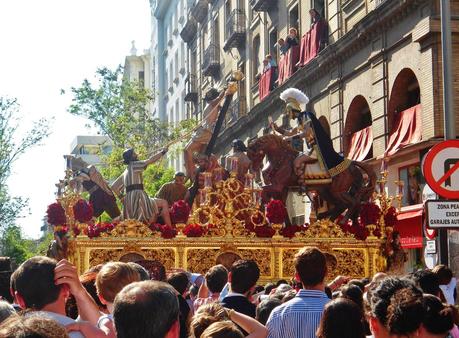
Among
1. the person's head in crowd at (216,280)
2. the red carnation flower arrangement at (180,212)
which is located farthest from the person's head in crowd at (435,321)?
the red carnation flower arrangement at (180,212)

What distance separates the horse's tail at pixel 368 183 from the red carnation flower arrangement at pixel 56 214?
570cm

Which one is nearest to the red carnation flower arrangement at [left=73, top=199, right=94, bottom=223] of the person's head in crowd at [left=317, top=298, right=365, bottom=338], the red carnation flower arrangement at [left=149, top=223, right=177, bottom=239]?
the red carnation flower arrangement at [left=149, top=223, right=177, bottom=239]

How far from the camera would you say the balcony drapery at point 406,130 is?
2278 centimetres

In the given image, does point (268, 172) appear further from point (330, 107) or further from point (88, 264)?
point (330, 107)

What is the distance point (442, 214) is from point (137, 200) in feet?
Answer: 28.8

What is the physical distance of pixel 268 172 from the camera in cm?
1955

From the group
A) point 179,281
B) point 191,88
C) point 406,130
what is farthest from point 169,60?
point 179,281

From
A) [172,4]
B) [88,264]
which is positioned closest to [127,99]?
[172,4]

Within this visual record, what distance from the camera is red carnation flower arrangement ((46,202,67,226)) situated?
17.8 metres

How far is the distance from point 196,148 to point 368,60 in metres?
6.66

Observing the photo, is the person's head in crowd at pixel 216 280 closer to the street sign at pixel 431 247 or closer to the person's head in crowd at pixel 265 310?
the person's head in crowd at pixel 265 310

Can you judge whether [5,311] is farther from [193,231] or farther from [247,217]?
[247,217]

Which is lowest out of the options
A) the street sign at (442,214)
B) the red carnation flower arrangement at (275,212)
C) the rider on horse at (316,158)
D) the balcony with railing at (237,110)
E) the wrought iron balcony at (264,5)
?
the street sign at (442,214)

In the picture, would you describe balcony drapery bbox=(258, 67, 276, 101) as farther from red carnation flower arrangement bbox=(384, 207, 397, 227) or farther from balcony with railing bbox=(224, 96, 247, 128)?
red carnation flower arrangement bbox=(384, 207, 397, 227)
